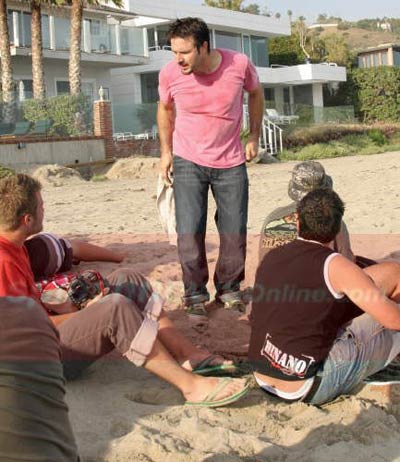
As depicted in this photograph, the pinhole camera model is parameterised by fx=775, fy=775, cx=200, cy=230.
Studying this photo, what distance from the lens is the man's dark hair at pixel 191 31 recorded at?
479cm

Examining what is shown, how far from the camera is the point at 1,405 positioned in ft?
5.87

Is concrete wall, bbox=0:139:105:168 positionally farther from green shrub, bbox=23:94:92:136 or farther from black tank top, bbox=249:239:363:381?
black tank top, bbox=249:239:363:381

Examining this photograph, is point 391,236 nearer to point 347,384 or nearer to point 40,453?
point 347,384

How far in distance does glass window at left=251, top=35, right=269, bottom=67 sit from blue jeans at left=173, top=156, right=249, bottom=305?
35827 mm

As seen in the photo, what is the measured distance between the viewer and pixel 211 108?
4984 millimetres

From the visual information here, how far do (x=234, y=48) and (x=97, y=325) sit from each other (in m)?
36.9

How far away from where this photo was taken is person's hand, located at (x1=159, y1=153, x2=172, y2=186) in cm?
525

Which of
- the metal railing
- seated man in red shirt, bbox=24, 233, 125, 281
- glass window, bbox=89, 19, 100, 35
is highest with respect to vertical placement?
glass window, bbox=89, 19, 100, 35

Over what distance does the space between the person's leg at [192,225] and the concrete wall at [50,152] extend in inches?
591

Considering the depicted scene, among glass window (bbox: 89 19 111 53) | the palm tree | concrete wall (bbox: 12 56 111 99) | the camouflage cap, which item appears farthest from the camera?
glass window (bbox: 89 19 111 53)

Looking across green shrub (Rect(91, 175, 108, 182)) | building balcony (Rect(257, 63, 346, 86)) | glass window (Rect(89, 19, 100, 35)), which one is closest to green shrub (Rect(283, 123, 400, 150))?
building balcony (Rect(257, 63, 346, 86))

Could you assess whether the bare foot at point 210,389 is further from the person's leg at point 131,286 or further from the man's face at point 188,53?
the man's face at point 188,53

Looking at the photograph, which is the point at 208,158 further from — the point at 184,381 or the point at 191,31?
the point at 184,381

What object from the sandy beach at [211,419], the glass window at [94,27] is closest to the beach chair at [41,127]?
the glass window at [94,27]
